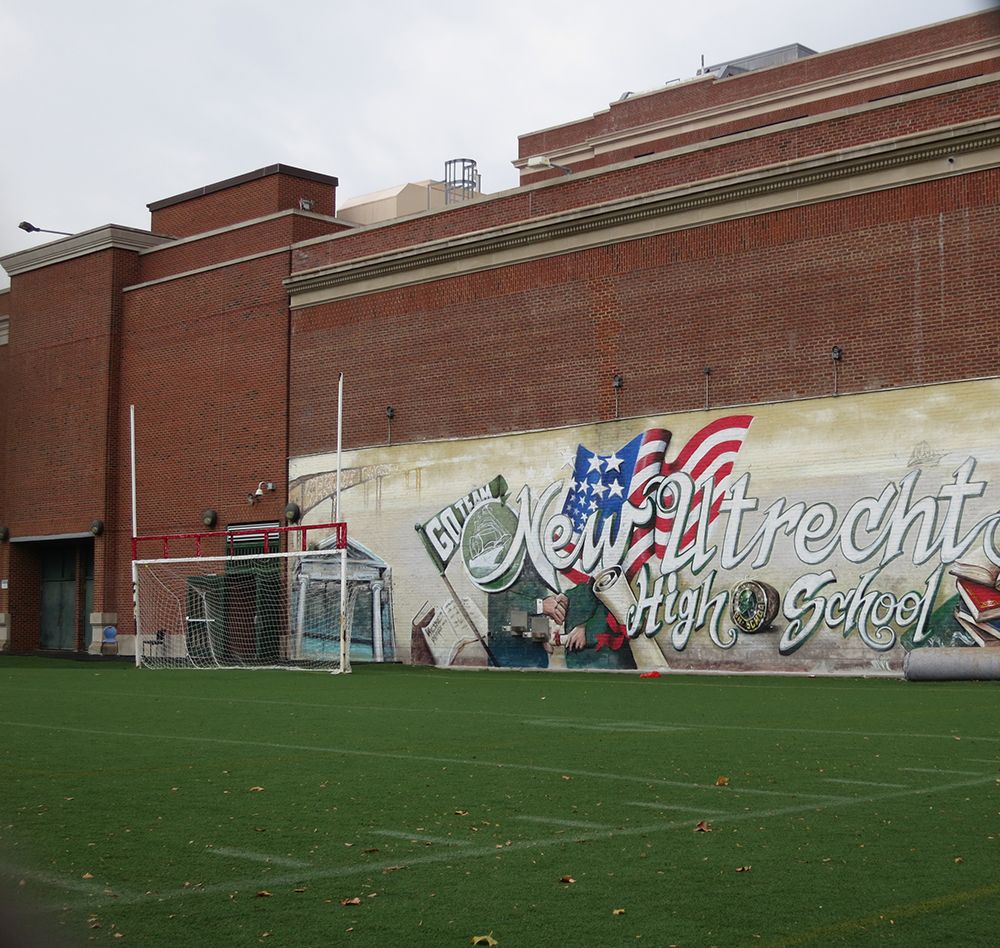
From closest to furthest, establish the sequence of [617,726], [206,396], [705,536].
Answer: [617,726], [705,536], [206,396]

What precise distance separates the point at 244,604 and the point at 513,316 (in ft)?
32.2

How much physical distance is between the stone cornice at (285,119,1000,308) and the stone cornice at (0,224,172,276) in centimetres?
710

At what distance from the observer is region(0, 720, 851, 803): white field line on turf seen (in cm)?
827

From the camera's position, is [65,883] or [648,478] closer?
[65,883]

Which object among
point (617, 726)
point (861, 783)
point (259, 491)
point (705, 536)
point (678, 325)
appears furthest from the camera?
point (259, 491)

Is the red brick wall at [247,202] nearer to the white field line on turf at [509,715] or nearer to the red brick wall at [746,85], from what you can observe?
the red brick wall at [746,85]

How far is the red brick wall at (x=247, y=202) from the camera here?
34469 mm

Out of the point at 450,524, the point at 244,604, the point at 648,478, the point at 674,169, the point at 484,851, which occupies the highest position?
the point at 674,169

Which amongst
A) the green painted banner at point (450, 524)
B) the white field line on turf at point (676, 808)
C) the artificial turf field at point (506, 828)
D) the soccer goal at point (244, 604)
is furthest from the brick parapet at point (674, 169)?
the white field line on turf at point (676, 808)

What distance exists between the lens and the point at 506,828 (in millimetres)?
7020

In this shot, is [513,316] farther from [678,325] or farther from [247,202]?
[247,202]

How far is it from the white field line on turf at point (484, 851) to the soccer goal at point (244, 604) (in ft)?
72.1

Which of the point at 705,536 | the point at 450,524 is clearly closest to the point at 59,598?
the point at 450,524

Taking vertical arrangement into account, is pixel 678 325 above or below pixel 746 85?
below
